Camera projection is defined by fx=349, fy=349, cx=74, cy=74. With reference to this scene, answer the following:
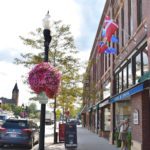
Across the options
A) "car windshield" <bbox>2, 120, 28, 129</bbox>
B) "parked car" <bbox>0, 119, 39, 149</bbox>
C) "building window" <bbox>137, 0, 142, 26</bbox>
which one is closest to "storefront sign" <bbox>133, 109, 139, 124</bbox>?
"building window" <bbox>137, 0, 142, 26</bbox>

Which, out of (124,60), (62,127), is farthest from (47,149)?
(124,60)

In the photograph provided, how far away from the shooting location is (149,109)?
1487cm

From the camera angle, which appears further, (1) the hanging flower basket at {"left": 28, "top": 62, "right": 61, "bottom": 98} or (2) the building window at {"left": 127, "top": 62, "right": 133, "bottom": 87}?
(2) the building window at {"left": 127, "top": 62, "right": 133, "bottom": 87}

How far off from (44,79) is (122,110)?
12.3m

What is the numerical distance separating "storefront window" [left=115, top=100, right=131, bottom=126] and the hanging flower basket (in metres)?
10.1

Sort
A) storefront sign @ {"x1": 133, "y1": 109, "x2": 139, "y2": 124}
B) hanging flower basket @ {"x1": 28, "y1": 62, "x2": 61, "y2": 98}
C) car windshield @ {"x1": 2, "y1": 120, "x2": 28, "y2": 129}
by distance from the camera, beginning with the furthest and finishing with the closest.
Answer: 1. car windshield @ {"x1": 2, "y1": 120, "x2": 28, "y2": 129}
2. storefront sign @ {"x1": 133, "y1": 109, "x2": 139, "y2": 124}
3. hanging flower basket @ {"x1": 28, "y1": 62, "x2": 61, "y2": 98}

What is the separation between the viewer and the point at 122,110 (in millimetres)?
22156

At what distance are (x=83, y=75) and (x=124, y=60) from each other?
762 centimetres

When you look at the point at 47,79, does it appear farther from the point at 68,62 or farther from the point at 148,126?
the point at 68,62

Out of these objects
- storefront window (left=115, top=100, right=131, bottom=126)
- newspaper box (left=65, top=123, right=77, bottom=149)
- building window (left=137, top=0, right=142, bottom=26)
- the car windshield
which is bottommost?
newspaper box (left=65, top=123, right=77, bottom=149)

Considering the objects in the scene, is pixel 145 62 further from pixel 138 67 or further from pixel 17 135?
pixel 17 135

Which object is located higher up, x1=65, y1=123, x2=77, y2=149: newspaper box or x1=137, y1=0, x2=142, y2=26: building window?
x1=137, y1=0, x2=142, y2=26: building window

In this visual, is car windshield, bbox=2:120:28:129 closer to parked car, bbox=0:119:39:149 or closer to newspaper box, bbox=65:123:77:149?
parked car, bbox=0:119:39:149

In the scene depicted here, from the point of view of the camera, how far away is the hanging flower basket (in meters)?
10.7
